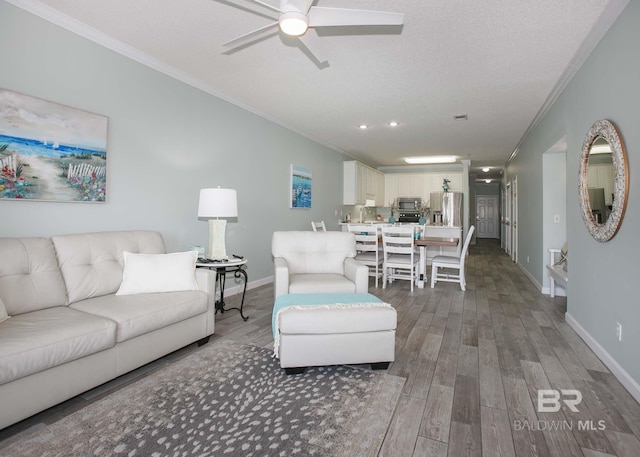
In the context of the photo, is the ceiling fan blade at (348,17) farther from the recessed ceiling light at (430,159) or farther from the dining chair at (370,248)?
the recessed ceiling light at (430,159)

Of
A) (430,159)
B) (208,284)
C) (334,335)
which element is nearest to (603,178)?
(334,335)

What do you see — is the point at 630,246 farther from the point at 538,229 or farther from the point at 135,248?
the point at 135,248

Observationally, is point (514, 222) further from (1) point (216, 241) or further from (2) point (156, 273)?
(2) point (156, 273)

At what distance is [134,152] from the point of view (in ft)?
10.8

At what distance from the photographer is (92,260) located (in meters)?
2.62

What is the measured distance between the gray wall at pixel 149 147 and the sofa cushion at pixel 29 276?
1.17 feet

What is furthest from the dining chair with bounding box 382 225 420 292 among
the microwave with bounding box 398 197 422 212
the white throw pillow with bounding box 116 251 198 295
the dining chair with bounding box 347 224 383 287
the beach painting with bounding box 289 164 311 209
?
the microwave with bounding box 398 197 422 212

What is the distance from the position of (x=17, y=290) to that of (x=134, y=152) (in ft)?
5.29

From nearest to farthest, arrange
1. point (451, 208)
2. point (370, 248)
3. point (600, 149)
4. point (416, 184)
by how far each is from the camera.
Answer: point (600, 149) → point (370, 248) → point (451, 208) → point (416, 184)

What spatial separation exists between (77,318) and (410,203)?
8.83m

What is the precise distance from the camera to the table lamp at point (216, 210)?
3.39 metres

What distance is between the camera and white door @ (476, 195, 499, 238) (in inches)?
573

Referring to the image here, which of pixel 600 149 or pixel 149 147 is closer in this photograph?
pixel 600 149

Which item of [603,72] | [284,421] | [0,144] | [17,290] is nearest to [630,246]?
[603,72]
